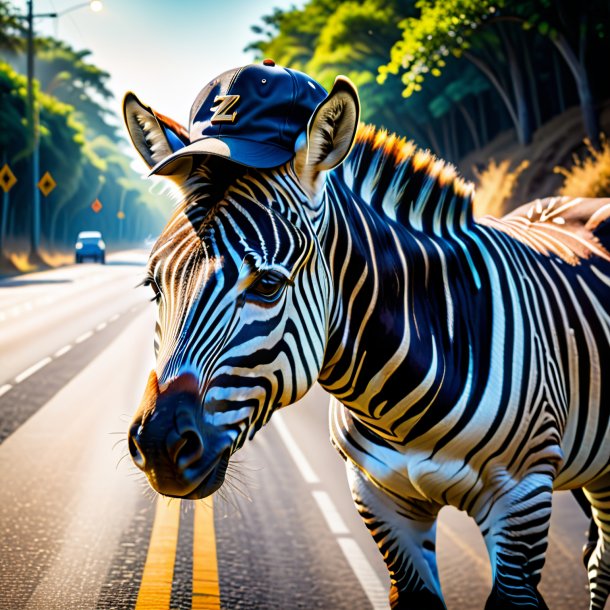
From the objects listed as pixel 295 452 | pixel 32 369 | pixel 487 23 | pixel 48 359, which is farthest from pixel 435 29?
pixel 295 452

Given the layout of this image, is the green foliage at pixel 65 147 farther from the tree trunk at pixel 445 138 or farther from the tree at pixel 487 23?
the tree trunk at pixel 445 138

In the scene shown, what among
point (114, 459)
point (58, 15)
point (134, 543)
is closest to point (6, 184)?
point (58, 15)

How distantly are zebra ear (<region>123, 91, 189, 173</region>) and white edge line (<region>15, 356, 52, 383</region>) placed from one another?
470 inches

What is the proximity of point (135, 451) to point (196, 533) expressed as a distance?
195 inches

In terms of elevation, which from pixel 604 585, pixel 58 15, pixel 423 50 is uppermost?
pixel 58 15

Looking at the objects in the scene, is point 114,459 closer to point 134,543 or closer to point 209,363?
point 134,543

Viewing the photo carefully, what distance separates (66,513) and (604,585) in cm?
454

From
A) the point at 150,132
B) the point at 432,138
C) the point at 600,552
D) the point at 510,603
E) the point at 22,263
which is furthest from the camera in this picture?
the point at 432,138

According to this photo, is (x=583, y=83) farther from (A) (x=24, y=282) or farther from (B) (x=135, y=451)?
(A) (x=24, y=282)

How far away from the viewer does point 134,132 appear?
93.4 inches

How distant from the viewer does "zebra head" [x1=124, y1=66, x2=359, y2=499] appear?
1.89 meters

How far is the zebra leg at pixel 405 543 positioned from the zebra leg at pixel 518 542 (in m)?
0.28

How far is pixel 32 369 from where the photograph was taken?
1465cm

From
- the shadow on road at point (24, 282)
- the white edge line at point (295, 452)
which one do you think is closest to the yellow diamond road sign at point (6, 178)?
the shadow on road at point (24, 282)
